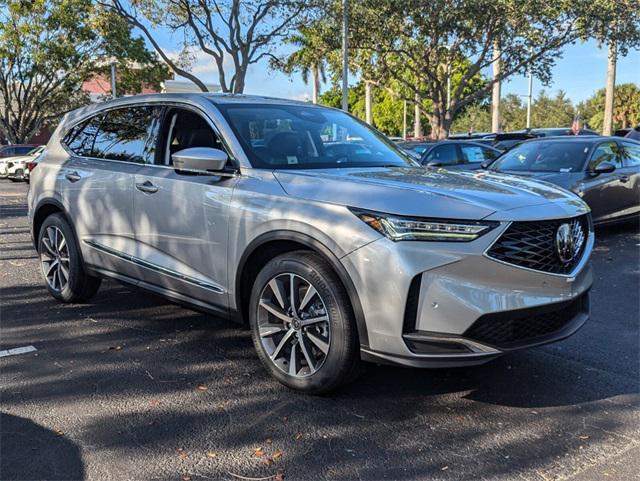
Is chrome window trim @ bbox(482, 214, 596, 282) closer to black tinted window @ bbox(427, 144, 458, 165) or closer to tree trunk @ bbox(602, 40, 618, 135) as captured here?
black tinted window @ bbox(427, 144, 458, 165)

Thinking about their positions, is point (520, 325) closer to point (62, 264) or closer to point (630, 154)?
point (62, 264)

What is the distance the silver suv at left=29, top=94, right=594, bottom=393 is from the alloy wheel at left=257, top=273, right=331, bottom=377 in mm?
11

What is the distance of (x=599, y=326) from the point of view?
4902mm

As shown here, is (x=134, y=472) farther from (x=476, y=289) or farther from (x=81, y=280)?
(x=81, y=280)

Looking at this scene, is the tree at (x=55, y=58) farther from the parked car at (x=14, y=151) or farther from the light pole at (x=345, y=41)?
the light pole at (x=345, y=41)

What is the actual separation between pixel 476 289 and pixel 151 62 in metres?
30.2

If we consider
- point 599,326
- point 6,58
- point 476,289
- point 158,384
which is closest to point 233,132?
point 158,384

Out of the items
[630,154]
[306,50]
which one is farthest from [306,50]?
[630,154]

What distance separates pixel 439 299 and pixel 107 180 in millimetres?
2978

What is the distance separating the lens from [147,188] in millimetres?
4336

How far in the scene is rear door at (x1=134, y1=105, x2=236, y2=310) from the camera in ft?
12.7

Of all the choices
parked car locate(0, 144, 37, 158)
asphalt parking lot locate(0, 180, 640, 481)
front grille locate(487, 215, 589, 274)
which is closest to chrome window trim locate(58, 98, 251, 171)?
asphalt parking lot locate(0, 180, 640, 481)

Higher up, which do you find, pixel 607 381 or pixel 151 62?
pixel 151 62

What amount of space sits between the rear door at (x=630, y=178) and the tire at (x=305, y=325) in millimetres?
7245
